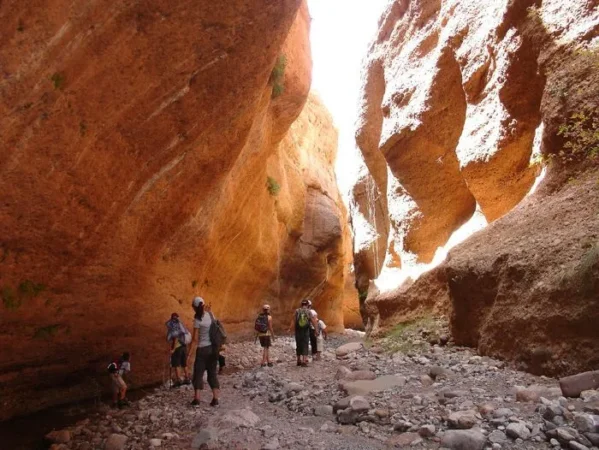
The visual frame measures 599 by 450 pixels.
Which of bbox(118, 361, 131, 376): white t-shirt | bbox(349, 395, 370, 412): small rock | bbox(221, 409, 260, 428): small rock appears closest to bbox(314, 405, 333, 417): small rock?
bbox(349, 395, 370, 412): small rock

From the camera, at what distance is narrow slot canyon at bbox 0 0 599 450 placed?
525cm

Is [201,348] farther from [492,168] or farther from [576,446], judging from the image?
[492,168]

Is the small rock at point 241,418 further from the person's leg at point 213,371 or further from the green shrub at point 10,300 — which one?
the green shrub at point 10,300

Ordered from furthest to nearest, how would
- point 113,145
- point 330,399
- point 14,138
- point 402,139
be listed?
point 402,139
point 113,145
point 330,399
point 14,138

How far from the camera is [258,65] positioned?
28.5 ft

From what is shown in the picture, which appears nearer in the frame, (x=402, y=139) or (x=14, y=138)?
(x=14, y=138)

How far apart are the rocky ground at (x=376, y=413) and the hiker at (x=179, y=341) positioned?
0.49 metres

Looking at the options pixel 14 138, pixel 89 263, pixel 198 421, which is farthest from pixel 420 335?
pixel 14 138

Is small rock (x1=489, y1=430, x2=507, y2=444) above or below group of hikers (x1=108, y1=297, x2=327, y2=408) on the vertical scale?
below

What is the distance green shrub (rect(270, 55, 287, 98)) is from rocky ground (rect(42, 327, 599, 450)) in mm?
7565

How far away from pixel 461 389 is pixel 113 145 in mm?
6211

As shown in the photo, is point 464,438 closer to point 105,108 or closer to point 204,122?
point 105,108

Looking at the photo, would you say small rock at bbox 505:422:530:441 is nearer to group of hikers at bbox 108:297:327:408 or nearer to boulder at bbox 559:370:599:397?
boulder at bbox 559:370:599:397

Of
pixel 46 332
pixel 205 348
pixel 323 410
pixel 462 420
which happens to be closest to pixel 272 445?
pixel 323 410
